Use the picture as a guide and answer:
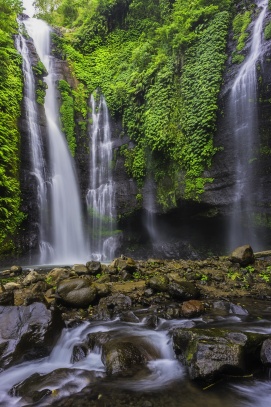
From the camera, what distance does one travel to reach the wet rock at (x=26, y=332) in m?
3.89

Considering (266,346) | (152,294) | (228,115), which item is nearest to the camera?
(266,346)

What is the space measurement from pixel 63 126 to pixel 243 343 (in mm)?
16101

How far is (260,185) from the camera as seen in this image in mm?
10594

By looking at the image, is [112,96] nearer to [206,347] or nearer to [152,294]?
[152,294]

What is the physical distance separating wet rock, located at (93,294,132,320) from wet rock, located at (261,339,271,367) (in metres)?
2.92

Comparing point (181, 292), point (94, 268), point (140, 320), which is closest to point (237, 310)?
point (181, 292)

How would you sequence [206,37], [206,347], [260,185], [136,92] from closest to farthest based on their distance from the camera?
[206,347] < [260,185] < [206,37] < [136,92]

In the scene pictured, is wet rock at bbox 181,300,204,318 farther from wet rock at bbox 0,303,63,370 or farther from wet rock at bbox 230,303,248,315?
wet rock at bbox 0,303,63,370

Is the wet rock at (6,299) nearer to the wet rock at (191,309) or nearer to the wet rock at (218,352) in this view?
the wet rock at (191,309)

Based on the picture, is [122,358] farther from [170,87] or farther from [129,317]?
[170,87]

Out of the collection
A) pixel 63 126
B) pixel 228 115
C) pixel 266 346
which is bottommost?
pixel 266 346

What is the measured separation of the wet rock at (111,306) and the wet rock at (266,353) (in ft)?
9.60

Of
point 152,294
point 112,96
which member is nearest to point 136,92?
point 112,96

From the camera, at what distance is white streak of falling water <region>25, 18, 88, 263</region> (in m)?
13.9
